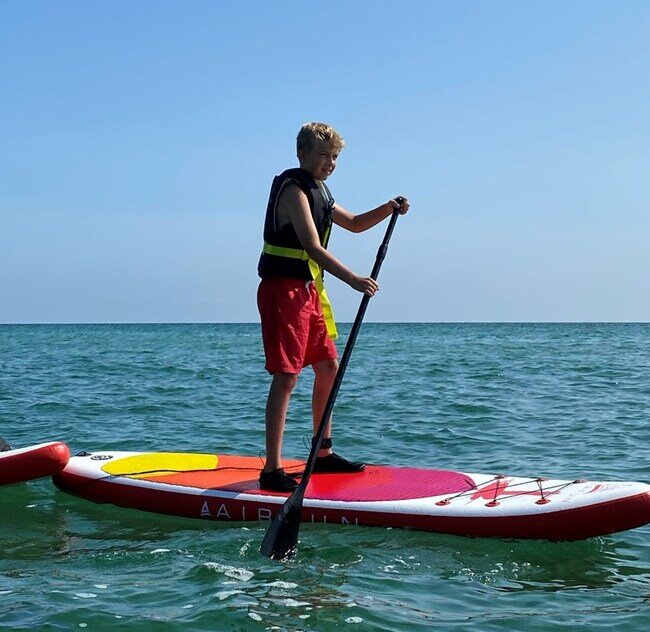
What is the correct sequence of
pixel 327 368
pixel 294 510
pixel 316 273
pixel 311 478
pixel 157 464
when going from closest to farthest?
pixel 294 510, pixel 316 273, pixel 327 368, pixel 311 478, pixel 157 464

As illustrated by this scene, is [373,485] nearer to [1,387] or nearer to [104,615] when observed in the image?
[104,615]

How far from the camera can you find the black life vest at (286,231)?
5027 millimetres

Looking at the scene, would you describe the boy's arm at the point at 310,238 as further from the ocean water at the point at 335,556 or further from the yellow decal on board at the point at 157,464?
the yellow decal on board at the point at 157,464

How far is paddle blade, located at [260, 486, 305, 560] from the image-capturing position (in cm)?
448

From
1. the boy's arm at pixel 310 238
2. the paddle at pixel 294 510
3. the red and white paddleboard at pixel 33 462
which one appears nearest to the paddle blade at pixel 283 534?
the paddle at pixel 294 510

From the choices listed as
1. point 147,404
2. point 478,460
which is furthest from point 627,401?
point 147,404

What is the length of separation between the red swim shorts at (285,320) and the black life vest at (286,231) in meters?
0.05

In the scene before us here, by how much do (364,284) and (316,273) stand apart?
505mm

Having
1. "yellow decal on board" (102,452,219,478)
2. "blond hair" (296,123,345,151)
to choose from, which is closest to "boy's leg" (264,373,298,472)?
"yellow decal on board" (102,452,219,478)

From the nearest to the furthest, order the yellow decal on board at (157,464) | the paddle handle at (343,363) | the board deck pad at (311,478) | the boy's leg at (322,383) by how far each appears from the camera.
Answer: the paddle handle at (343,363), the board deck pad at (311,478), the boy's leg at (322,383), the yellow decal on board at (157,464)

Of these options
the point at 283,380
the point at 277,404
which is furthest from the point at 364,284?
the point at 277,404

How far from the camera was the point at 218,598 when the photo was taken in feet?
12.7

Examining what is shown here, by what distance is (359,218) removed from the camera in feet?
18.0

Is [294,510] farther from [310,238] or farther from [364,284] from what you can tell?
[310,238]
